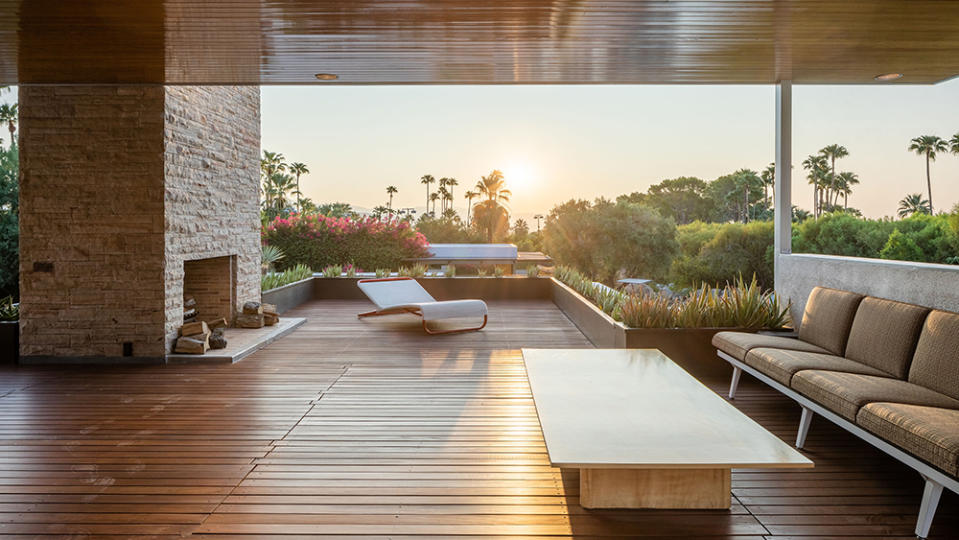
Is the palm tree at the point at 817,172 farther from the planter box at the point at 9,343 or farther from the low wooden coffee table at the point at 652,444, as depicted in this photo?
the planter box at the point at 9,343

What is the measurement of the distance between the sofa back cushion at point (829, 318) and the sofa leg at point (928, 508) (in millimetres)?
1989

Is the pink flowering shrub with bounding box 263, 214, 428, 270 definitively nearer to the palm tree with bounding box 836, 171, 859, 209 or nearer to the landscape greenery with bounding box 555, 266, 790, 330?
the landscape greenery with bounding box 555, 266, 790, 330

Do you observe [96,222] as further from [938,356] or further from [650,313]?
[938,356]

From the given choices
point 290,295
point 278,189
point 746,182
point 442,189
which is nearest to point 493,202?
point 442,189

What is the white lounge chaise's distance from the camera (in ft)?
25.1

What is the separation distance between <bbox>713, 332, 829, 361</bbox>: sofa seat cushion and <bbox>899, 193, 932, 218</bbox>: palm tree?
13.0 m

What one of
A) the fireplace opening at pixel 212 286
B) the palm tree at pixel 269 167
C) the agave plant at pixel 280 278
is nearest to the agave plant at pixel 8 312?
the fireplace opening at pixel 212 286

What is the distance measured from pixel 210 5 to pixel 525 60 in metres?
2.48

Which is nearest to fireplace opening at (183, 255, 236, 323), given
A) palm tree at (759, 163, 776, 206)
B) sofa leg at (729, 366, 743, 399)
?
sofa leg at (729, 366, 743, 399)

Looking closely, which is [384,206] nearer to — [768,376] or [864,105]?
[864,105]

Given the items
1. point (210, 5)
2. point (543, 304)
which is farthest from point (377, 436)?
point (543, 304)

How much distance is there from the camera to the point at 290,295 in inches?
407

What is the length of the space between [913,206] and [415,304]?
1706cm

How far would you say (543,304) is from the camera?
36.1 ft
